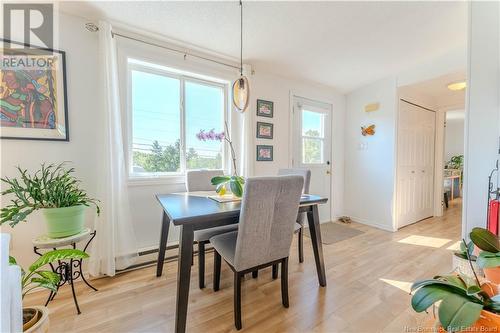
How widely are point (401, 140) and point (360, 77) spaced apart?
3.74 feet

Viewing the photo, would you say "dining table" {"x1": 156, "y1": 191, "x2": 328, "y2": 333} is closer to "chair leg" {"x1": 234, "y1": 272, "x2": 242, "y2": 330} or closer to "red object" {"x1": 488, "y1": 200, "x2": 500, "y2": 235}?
"chair leg" {"x1": 234, "y1": 272, "x2": 242, "y2": 330}

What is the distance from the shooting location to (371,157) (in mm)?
3516

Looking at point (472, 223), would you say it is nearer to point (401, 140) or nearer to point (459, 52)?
point (401, 140)

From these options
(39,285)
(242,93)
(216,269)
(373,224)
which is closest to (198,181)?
(216,269)

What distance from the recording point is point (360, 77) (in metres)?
3.35

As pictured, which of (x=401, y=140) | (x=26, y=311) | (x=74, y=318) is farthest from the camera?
(x=401, y=140)

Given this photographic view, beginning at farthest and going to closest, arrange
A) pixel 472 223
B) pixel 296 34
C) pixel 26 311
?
pixel 296 34 < pixel 472 223 < pixel 26 311

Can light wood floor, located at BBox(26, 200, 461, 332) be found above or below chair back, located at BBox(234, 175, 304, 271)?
below

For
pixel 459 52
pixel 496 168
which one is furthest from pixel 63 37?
pixel 459 52

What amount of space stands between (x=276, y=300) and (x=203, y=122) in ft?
6.60

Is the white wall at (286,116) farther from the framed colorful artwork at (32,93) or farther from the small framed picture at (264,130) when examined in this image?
the framed colorful artwork at (32,93)

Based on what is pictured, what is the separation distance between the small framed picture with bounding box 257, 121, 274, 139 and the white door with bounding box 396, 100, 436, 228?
1.94 metres

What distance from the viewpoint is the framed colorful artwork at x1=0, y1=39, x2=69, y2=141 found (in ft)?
5.46

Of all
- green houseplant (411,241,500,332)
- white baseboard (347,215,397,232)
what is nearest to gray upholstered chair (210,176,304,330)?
green houseplant (411,241,500,332)
